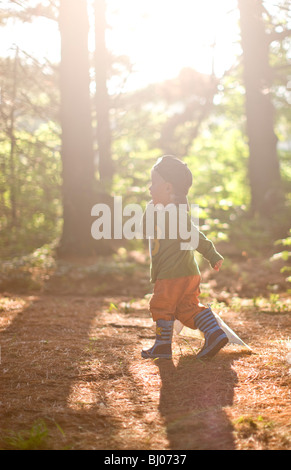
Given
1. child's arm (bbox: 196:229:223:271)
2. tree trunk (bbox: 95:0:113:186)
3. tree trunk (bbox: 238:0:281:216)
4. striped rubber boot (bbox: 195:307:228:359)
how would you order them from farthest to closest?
1. tree trunk (bbox: 95:0:113:186)
2. tree trunk (bbox: 238:0:281:216)
3. child's arm (bbox: 196:229:223:271)
4. striped rubber boot (bbox: 195:307:228:359)

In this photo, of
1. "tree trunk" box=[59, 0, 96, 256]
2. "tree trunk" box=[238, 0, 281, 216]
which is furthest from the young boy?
"tree trunk" box=[238, 0, 281, 216]

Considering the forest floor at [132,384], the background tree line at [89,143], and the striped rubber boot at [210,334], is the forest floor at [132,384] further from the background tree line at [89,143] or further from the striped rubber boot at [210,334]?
the background tree line at [89,143]

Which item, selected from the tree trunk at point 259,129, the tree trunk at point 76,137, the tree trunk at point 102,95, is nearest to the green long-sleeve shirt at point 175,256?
the tree trunk at point 76,137

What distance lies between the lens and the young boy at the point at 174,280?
12.5 ft

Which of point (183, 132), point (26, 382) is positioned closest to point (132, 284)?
point (26, 382)

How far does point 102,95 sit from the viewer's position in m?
13.5

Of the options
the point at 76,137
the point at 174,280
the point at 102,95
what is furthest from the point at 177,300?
the point at 102,95

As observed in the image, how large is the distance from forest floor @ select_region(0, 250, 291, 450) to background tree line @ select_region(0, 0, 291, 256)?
13.4 ft

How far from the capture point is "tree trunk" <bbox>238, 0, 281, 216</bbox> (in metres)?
12.1

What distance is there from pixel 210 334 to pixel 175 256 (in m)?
0.69

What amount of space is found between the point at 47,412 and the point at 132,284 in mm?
5419

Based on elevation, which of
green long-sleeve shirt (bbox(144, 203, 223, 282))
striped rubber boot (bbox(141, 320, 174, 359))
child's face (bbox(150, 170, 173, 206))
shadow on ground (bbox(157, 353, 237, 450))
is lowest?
shadow on ground (bbox(157, 353, 237, 450))

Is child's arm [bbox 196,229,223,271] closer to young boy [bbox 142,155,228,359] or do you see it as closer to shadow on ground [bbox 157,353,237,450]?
young boy [bbox 142,155,228,359]

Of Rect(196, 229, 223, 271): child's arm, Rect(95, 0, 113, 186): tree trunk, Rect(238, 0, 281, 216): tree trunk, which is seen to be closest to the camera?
Rect(196, 229, 223, 271): child's arm
